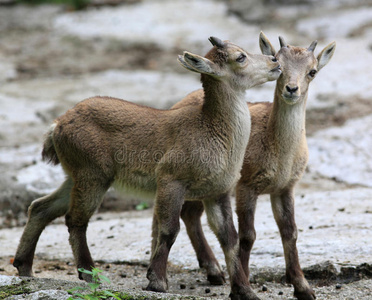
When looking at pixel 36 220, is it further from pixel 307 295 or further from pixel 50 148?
pixel 307 295

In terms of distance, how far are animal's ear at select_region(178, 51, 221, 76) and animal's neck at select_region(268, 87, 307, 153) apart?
2.95ft

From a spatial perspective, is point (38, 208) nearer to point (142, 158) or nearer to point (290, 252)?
point (142, 158)

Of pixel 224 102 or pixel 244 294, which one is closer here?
pixel 244 294

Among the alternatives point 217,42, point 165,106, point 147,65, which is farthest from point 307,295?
point 147,65

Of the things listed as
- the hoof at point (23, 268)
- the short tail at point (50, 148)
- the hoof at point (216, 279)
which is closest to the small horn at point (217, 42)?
the short tail at point (50, 148)

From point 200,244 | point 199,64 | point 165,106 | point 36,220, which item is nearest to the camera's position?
point 199,64

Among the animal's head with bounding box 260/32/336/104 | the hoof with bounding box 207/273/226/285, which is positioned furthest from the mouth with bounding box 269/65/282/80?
the hoof with bounding box 207/273/226/285

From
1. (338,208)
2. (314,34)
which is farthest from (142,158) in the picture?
(314,34)

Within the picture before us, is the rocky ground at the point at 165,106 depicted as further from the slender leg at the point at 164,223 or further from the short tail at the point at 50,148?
the short tail at the point at 50,148

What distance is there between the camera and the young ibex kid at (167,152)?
6.04 metres

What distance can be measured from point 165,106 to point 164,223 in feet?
19.1

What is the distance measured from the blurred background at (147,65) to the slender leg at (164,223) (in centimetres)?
342

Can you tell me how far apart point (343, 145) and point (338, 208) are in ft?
Result: 7.12

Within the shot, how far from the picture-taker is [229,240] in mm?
6207
